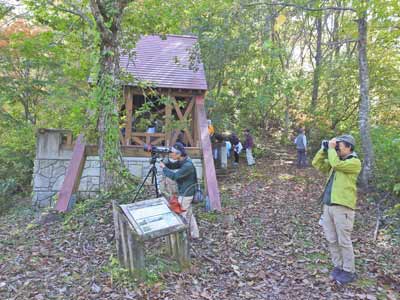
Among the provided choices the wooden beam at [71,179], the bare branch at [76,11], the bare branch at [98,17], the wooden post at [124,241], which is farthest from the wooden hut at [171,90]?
the wooden post at [124,241]

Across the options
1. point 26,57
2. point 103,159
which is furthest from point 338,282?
point 26,57

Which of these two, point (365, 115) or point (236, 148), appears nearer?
point (365, 115)

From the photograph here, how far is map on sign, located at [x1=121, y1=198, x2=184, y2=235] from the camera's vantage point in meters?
3.61

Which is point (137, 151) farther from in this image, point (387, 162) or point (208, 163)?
point (387, 162)

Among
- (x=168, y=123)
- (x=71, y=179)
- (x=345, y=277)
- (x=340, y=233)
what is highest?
(x=168, y=123)

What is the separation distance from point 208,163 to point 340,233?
4.15 meters

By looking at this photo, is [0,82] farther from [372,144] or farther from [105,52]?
[372,144]

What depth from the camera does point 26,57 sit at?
1038cm

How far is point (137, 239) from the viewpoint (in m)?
3.51

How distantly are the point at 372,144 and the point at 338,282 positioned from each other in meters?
5.33

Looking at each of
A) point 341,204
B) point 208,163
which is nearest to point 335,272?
point 341,204

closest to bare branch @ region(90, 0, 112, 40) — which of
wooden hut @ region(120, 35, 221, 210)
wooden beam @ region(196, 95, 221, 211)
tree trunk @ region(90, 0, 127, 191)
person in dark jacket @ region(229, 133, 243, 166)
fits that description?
tree trunk @ region(90, 0, 127, 191)

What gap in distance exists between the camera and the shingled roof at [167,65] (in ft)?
28.9

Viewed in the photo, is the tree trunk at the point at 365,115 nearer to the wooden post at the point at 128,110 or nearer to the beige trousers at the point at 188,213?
the beige trousers at the point at 188,213
